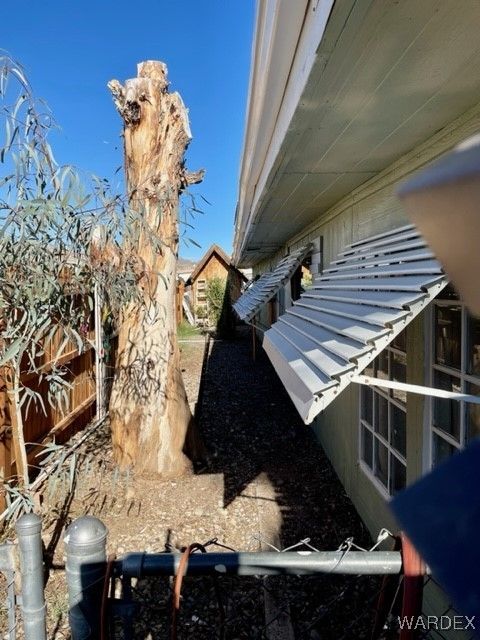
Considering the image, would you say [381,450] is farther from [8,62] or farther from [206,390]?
[206,390]

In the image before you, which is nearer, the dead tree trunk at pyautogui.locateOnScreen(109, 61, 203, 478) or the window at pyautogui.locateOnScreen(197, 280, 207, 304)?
the dead tree trunk at pyautogui.locateOnScreen(109, 61, 203, 478)

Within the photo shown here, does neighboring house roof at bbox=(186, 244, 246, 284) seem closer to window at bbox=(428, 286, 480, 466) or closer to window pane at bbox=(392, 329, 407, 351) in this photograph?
window pane at bbox=(392, 329, 407, 351)

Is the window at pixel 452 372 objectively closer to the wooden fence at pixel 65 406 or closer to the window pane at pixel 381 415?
the window pane at pixel 381 415

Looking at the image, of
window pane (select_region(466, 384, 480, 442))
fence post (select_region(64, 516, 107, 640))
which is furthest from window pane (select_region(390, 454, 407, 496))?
fence post (select_region(64, 516, 107, 640))

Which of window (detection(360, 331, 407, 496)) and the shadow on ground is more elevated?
window (detection(360, 331, 407, 496))

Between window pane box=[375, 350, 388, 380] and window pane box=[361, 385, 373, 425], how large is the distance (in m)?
0.28

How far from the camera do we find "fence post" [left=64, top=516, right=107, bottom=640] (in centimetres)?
154

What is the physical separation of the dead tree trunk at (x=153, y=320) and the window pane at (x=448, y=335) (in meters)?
3.57

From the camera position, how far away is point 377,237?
143 inches

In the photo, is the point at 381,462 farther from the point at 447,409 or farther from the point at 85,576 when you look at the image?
the point at 85,576

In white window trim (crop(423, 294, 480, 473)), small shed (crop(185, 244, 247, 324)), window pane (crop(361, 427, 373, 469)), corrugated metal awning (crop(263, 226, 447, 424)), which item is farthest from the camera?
small shed (crop(185, 244, 247, 324))

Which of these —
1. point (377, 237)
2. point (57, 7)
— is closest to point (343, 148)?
point (377, 237)

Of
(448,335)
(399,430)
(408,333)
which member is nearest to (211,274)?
(399,430)

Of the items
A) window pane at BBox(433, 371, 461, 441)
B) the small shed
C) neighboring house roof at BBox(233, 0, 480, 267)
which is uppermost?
the small shed
